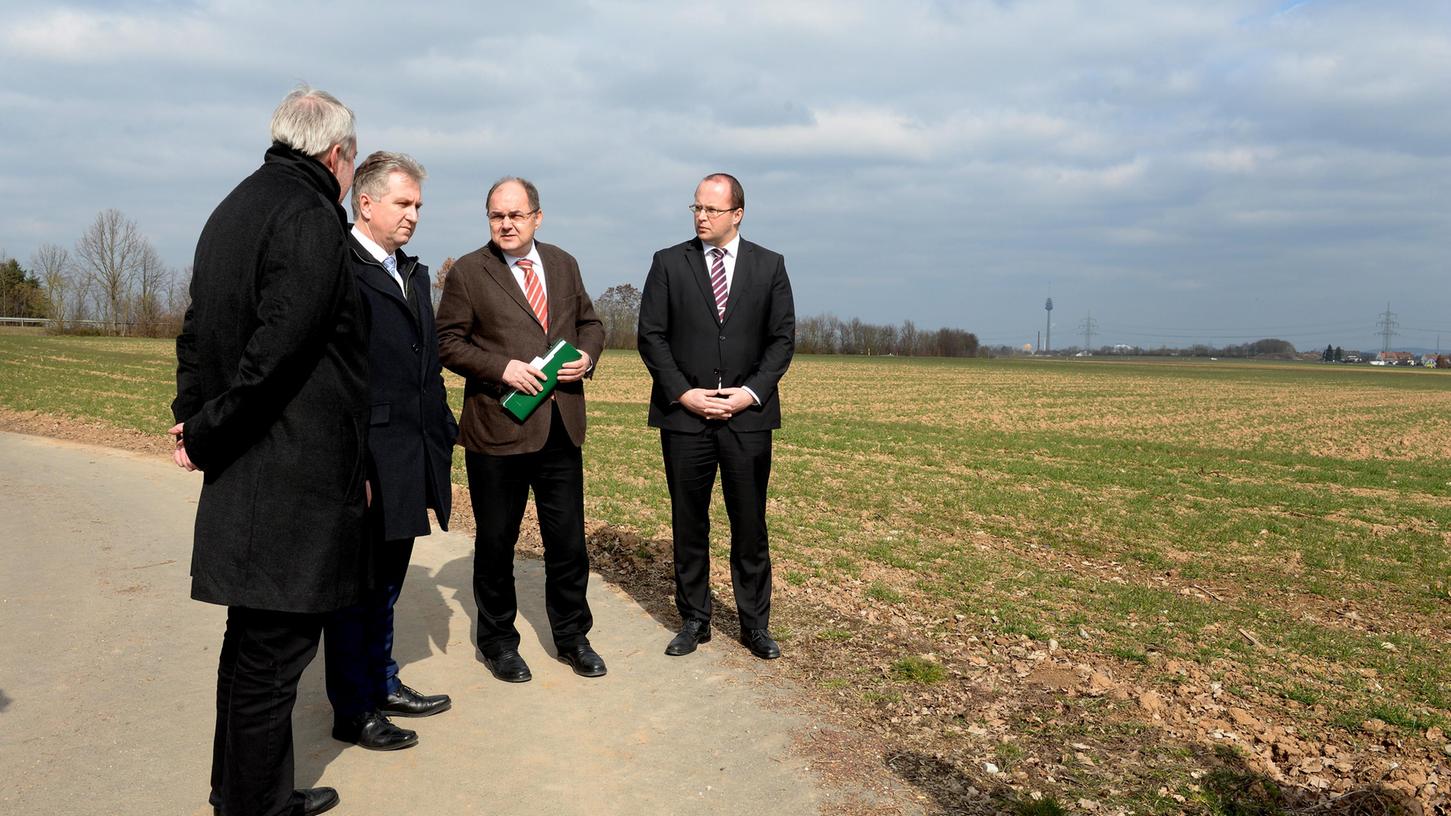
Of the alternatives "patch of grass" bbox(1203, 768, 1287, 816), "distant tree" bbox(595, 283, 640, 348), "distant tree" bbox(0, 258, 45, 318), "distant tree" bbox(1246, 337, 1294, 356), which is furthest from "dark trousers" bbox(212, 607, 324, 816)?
"distant tree" bbox(1246, 337, 1294, 356)

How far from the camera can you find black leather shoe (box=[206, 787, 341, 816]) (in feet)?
10.7

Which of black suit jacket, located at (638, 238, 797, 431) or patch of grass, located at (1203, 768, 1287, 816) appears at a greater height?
black suit jacket, located at (638, 238, 797, 431)

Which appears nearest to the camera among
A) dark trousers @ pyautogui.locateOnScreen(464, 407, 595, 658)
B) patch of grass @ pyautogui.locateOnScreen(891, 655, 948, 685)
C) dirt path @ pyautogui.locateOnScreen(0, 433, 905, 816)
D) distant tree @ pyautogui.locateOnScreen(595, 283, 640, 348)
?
dirt path @ pyautogui.locateOnScreen(0, 433, 905, 816)

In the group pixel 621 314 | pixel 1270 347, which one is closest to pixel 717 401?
pixel 621 314

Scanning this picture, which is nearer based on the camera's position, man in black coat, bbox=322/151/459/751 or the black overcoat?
the black overcoat

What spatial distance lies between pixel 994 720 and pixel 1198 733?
0.94 m

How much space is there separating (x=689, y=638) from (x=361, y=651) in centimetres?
180

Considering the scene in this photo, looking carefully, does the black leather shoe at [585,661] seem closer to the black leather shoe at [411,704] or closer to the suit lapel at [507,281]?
the black leather shoe at [411,704]

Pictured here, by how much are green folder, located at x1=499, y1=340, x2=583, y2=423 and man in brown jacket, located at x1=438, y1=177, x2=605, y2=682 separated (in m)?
0.03

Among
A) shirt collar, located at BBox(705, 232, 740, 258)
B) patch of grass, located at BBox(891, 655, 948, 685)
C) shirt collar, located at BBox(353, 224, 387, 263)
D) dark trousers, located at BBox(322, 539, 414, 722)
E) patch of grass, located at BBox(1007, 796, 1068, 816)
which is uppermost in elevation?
shirt collar, located at BBox(705, 232, 740, 258)

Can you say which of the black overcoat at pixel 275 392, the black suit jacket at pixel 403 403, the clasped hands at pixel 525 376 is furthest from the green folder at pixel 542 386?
the black overcoat at pixel 275 392

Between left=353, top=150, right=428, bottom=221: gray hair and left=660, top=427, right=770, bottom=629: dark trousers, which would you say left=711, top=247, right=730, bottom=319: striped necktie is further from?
left=353, top=150, right=428, bottom=221: gray hair

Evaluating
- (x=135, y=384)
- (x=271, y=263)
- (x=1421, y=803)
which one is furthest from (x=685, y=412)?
(x=135, y=384)

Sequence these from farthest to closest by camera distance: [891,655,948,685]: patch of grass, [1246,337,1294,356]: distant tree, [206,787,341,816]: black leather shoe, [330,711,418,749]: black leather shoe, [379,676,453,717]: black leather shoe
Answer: [1246,337,1294,356]: distant tree → [891,655,948,685]: patch of grass → [379,676,453,717]: black leather shoe → [330,711,418,749]: black leather shoe → [206,787,341,816]: black leather shoe
